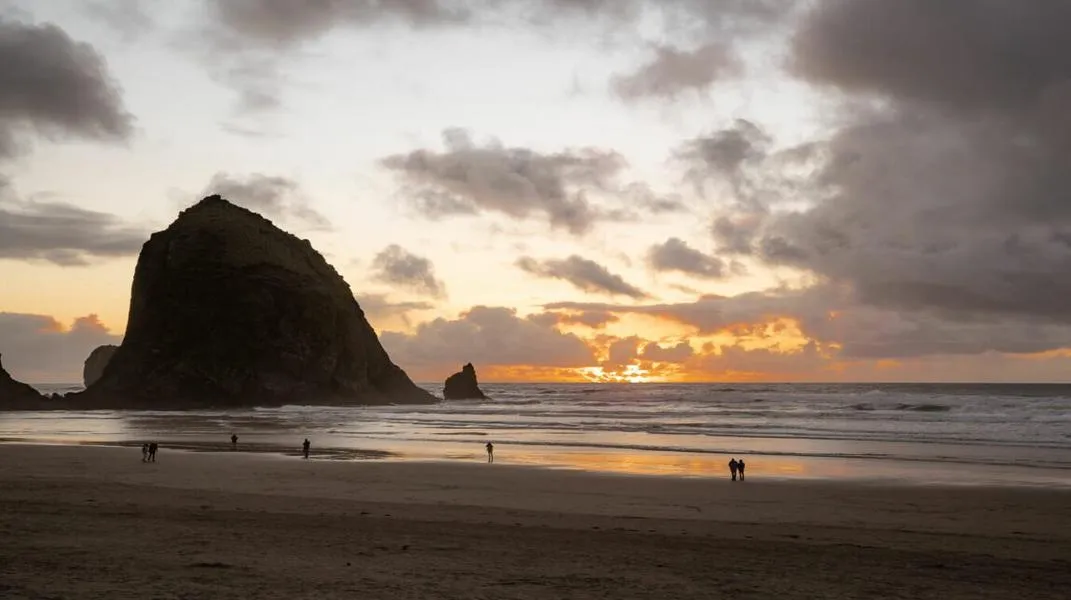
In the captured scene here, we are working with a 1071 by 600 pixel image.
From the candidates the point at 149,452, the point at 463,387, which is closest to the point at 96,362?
Result: the point at 463,387

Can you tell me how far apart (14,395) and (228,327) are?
77.6ft

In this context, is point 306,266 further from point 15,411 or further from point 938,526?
point 938,526

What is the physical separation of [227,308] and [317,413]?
25.8 m

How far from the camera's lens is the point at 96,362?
579 ft

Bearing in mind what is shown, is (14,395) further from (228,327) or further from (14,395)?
(228,327)

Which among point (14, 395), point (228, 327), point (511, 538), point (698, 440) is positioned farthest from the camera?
point (228, 327)

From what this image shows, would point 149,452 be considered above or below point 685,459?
above

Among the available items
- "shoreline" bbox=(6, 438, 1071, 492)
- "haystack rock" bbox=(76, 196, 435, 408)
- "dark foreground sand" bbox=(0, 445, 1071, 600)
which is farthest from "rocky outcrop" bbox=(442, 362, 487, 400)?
"dark foreground sand" bbox=(0, 445, 1071, 600)

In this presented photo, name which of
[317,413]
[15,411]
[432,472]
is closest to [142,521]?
[432,472]

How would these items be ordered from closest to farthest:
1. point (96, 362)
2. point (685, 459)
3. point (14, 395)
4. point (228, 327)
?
point (685, 459) → point (14, 395) → point (228, 327) → point (96, 362)

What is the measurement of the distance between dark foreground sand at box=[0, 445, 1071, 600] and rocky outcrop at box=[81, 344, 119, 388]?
162983 mm

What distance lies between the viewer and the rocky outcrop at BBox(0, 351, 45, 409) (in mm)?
85625

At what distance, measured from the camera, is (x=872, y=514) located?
66.9 feet

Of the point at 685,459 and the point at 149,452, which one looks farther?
the point at 685,459
